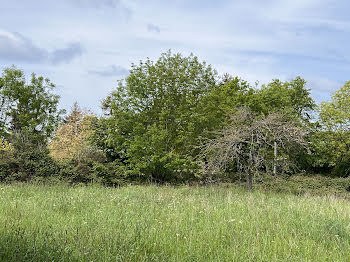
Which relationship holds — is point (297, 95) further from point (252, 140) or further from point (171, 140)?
point (252, 140)

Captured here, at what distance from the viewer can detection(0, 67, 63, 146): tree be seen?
30.0 meters

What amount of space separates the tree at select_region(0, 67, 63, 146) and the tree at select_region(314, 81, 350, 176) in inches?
992

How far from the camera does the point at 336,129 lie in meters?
27.3

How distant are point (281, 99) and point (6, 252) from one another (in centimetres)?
2942

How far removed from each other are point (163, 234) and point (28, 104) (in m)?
30.5

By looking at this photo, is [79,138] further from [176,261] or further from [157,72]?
[176,261]

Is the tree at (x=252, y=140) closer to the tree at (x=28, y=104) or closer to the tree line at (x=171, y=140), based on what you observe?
the tree line at (x=171, y=140)

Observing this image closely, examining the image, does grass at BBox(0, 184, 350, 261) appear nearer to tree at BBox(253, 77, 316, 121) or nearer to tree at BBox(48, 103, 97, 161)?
tree at BBox(48, 103, 97, 161)

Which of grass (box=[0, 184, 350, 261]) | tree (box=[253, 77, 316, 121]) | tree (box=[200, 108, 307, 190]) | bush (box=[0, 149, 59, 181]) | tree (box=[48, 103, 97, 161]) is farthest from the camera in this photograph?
tree (box=[253, 77, 316, 121])

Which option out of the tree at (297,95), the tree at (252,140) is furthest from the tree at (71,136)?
the tree at (297,95)

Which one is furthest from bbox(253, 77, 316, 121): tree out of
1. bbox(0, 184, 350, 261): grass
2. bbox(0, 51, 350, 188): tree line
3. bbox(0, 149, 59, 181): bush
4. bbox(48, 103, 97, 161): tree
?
bbox(0, 184, 350, 261): grass

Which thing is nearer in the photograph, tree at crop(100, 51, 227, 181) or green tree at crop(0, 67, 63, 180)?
tree at crop(100, 51, 227, 181)

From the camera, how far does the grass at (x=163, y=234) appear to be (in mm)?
4391

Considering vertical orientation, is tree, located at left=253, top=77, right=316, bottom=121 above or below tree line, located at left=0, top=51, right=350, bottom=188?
above
